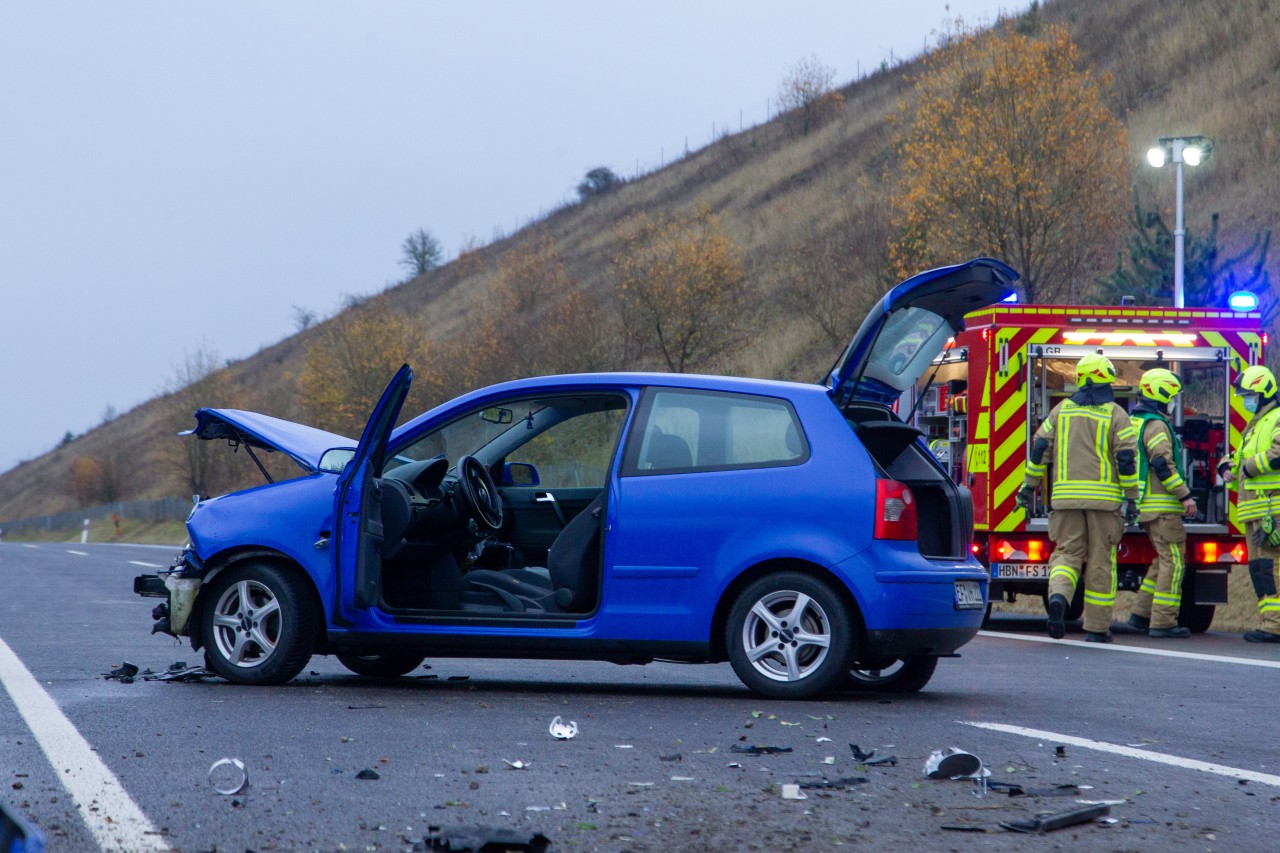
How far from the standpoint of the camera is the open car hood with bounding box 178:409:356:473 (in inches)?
324

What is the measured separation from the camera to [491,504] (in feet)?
27.9

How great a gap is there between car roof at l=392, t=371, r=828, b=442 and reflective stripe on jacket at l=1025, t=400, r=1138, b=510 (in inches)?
188

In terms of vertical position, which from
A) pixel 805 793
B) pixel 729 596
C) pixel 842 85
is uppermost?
pixel 842 85

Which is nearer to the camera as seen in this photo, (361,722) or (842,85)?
(361,722)

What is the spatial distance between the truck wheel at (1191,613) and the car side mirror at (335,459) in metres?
7.91

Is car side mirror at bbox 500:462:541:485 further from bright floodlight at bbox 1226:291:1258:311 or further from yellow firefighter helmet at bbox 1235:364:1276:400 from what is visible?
bright floodlight at bbox 1226:291:1258:311

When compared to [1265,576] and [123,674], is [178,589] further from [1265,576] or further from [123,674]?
[1265,576]

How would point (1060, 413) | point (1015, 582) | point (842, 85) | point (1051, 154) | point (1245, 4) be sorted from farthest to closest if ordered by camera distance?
point (842, 85), point (1245, 4), point (1051, 154), point (1015, 582), point (1060, 413)

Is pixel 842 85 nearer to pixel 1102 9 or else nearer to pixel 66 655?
pixel 1102 9

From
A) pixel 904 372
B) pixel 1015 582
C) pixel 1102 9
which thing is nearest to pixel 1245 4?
pixel 1102 9

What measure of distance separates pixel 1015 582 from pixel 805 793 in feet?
27.4

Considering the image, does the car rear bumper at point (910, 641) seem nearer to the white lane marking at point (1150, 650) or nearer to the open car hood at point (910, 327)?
the open car hood at point (910, 327)

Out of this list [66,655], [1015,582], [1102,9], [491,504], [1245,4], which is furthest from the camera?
[1102,9]

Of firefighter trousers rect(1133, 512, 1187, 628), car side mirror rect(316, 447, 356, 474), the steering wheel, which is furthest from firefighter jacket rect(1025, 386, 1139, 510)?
car side mirror rect(316, 447, 356, 474)
